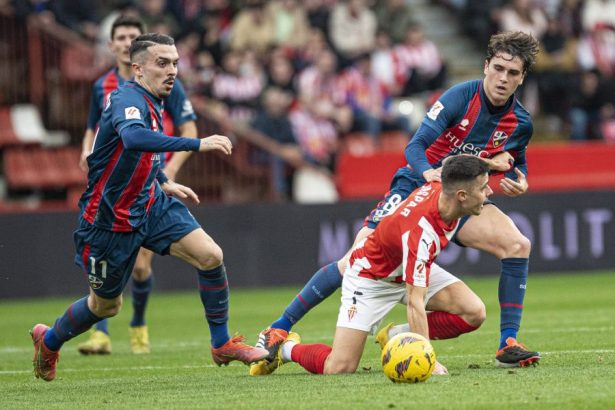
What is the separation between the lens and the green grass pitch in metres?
6.52

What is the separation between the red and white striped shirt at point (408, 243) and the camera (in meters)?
7.29

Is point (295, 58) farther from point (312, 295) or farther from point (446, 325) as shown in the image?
point (446, 325)

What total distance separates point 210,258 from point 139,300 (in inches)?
96.8

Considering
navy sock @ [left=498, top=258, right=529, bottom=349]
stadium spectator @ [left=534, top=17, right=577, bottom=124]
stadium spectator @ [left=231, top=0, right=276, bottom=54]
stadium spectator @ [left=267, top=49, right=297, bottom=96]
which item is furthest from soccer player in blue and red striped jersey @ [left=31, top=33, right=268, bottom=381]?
stadium spectator @ [left=534, top=17, right=577, bottom=124]

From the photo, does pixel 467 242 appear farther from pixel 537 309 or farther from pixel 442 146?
pixel 537 309

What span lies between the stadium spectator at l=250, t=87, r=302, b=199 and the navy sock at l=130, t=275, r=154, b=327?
7610mm

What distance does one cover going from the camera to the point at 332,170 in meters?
19.0

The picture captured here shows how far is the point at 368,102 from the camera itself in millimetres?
20188

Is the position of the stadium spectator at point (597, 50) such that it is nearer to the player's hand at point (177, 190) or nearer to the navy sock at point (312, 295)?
the navy sock at point (312, 295)

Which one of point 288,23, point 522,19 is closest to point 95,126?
point 288,23

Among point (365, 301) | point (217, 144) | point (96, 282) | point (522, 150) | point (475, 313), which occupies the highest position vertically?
point (217, 144)

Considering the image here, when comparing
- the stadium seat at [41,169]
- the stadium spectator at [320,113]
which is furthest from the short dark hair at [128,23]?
the stadium spectator at [320,113]

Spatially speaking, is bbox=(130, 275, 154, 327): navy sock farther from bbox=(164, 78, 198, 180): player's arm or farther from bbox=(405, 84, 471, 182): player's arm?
bbox=(405, 84, 471, 182): player's arm

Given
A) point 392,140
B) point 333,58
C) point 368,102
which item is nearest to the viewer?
point 392,140
